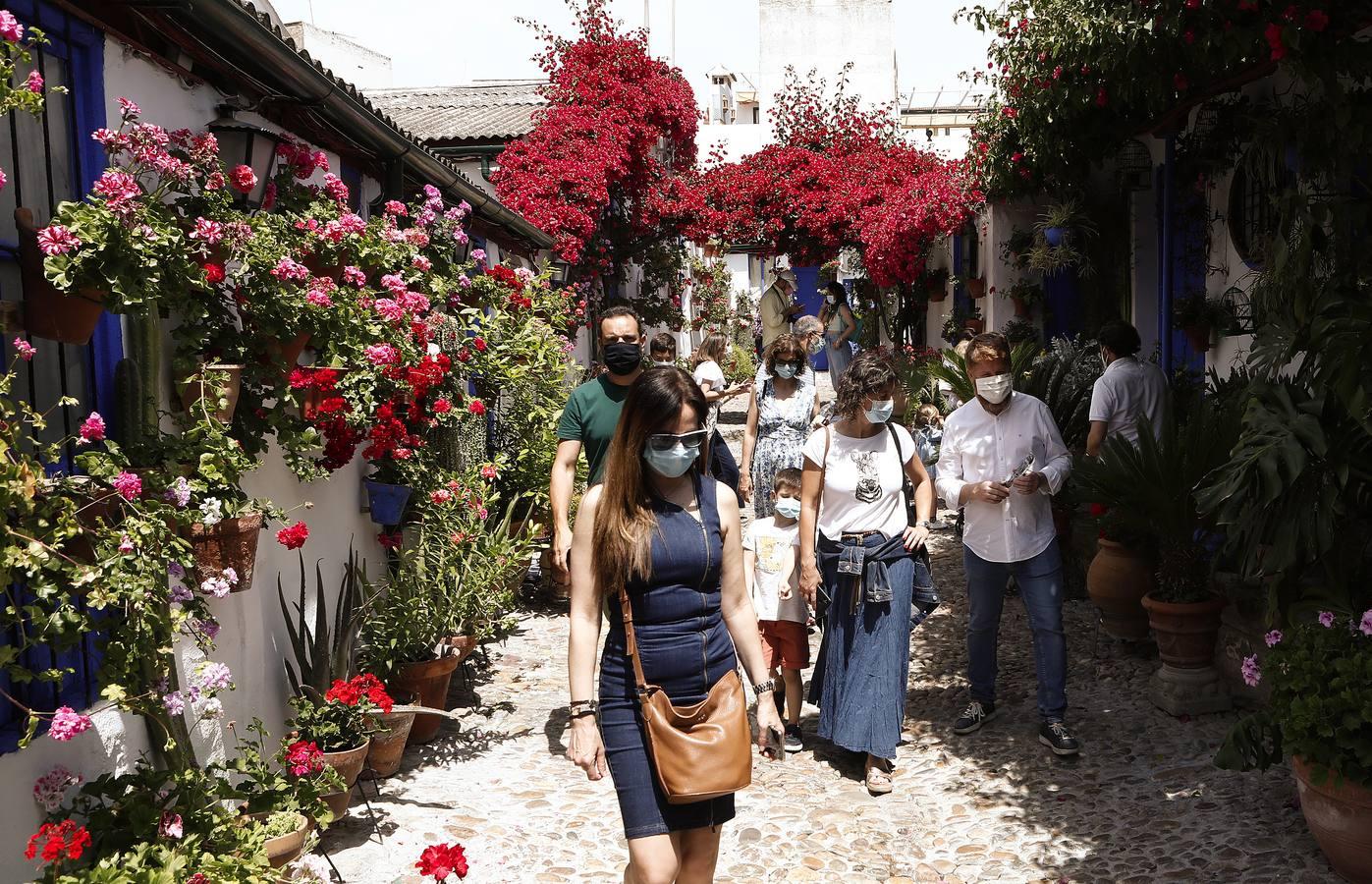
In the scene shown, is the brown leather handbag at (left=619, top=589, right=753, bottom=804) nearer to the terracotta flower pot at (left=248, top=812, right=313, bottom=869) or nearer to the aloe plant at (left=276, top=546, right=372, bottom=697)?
the terracotta flower pot at (left=248, top=812, right=313, bottom=869)

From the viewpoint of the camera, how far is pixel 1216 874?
4418mm

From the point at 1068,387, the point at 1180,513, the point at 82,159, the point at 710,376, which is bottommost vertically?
the point at 1180,513

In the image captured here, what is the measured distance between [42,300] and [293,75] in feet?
6.95

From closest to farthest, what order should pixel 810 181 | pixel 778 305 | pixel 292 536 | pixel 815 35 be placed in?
1. pixel 292 536
2. pixel 778 305
3. pixel 810 181
4. pixel 815 35

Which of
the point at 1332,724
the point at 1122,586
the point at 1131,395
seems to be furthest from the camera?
the point at 1131,395

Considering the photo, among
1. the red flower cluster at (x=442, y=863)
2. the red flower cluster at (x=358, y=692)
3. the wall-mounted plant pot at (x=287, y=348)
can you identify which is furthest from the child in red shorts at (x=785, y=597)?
the red flower cluster at (x=442, y=863)

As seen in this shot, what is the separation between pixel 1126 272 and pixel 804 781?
6.91 meters

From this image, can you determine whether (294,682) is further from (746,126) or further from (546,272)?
(746,126)

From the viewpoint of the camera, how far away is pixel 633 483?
137 inches

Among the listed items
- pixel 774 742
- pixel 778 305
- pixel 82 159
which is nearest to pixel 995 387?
pixel 774 742

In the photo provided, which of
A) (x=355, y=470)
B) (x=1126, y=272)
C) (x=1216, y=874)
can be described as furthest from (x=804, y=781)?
(x=1126, y=272)

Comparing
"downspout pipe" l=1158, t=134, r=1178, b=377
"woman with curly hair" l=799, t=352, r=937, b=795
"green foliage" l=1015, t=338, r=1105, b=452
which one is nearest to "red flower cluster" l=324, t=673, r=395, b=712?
"woman with curly hair" l=799, t=352, r=937, b=795

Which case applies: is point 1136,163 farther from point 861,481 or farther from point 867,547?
point 867,547

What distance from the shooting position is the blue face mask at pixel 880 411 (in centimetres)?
545
